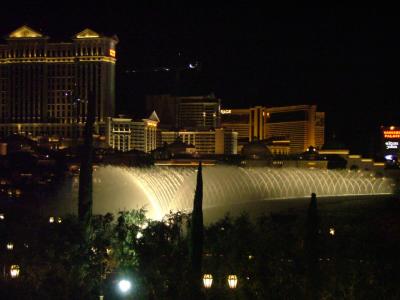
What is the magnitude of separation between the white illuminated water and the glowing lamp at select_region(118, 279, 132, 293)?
18516 millimetres

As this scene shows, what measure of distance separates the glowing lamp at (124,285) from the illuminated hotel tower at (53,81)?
276 ft

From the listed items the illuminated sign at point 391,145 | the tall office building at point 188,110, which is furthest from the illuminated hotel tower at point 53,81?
the illuminated sign at point 391,145

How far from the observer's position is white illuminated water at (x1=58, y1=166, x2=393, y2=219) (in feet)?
146

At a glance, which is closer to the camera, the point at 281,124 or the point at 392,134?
the point at 392,134

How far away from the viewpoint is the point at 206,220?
3884cm

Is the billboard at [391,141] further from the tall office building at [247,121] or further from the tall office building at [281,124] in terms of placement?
the tall office building at [247,121]

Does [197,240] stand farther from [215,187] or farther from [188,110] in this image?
[188,110]

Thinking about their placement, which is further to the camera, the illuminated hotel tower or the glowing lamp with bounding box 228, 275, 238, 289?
the illuminated hotel tower

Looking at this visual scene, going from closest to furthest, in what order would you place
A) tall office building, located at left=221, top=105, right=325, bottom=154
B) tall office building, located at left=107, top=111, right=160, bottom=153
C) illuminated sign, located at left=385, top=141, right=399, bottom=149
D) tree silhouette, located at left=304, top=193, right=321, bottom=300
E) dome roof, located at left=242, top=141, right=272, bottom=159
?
tree silhouette, located at left=304, top=193, right=321, bottom=300, dome roof, located at left=242, top=141, right=272, bottom=159, illuminated sign, located at left=385, top=141, right=399, bottom=149, tall office building, located at left=107, top=111, right=160, bottom=153, tall office building, located at left=221, top=105, right=325, bottom=154

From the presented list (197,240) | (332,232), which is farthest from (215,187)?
(197,240)

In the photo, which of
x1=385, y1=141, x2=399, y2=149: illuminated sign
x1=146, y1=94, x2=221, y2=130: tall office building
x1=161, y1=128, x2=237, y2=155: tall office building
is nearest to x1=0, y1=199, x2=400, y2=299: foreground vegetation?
x1=385, y1=141, x2=399, y2=149: illuminated sign

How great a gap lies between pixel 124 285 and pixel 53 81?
292ft

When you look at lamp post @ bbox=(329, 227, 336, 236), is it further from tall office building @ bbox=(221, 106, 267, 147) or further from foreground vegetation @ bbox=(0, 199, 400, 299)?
tall office building @ bbox=(221, 106, 267, 147)

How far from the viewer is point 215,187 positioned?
5575cm
